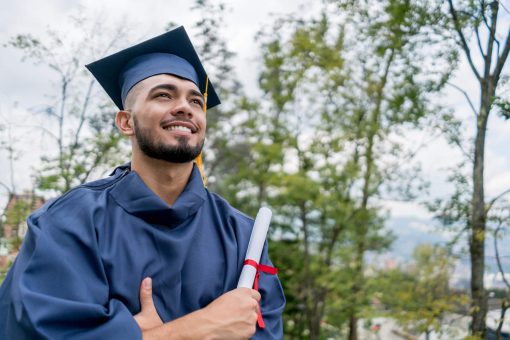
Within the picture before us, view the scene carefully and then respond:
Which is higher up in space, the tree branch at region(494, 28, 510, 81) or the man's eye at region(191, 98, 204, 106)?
the tree branch at region(494, 28, 510, 81)

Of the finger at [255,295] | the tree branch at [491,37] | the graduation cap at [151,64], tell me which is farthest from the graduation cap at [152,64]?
the tree branch at [491,37]

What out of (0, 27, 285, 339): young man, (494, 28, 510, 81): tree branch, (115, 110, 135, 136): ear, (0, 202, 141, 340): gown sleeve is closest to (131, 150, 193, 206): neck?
(0, 27, 285, 339): young man

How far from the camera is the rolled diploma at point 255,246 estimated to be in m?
1.87

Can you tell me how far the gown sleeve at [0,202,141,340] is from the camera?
146 centimetres

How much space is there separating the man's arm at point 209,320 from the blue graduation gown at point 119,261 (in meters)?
0.05

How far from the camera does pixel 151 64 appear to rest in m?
2.10

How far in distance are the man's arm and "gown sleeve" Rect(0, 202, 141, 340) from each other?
0.08 m

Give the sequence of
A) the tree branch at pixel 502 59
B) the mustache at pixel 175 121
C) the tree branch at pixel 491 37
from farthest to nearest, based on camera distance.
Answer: the tree branch at pixel 502 59, the tree branch at pixel 491 37, the mustache at pixel 175 121

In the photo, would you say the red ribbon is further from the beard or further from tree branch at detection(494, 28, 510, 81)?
tree branch at detection(494, 28, 510, 81)

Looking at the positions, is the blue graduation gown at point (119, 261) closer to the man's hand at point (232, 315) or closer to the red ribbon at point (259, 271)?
the red ribbon at point (259, 271)

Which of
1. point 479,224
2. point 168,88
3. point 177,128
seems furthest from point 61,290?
point 479,224

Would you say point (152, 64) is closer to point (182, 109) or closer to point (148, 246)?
point (182, 109)

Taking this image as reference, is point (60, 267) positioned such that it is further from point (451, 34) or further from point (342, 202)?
point (342, 202)

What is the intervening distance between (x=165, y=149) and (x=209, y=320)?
664 mm
